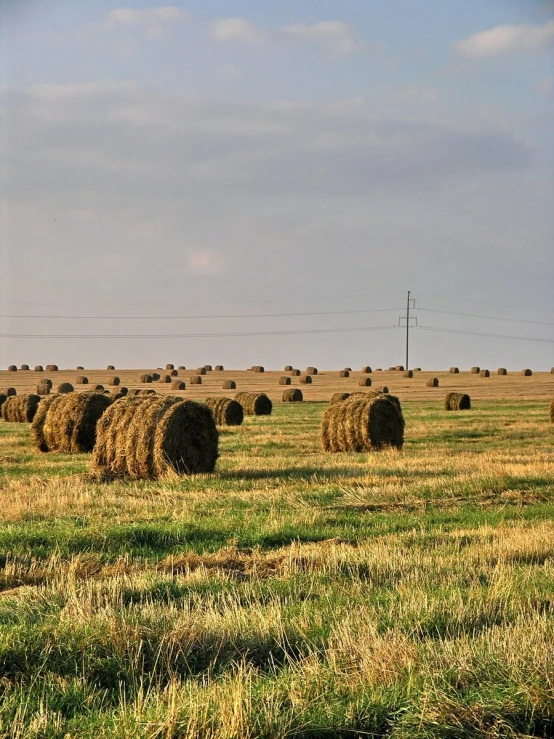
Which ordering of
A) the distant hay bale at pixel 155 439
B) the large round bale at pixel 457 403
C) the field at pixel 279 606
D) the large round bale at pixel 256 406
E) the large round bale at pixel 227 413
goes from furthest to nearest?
the large round bale at pixel 457 403
the large round bale at pixel 256 406
the large round bale at pixel 227 413
the distant hay bale at pixel 155 439
the field at pixel 279 606

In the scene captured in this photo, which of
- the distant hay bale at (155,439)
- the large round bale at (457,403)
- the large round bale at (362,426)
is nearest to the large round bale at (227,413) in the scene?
the large round bale at (362,426)

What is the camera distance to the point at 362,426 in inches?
953

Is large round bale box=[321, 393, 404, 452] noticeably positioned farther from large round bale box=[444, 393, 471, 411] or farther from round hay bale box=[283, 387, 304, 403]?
round hay bale box=[283, 387, 304, 403]

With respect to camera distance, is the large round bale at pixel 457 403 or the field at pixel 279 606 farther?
the large round bale at pixel 457 403

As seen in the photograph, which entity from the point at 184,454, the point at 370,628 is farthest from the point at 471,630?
the point at 184,454

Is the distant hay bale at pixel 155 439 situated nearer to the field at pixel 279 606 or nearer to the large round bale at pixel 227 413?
the field at pixel 279 606

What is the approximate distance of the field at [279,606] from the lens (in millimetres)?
4887

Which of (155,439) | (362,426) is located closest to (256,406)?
(362,426)

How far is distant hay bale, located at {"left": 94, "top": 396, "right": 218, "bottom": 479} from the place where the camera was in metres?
17.4

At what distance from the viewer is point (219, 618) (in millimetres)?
6559

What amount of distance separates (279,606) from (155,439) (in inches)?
417

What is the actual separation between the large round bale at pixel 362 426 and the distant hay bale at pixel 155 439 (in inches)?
264

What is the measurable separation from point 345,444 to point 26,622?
18179 mm

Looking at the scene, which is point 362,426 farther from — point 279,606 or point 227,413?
point 279,606
